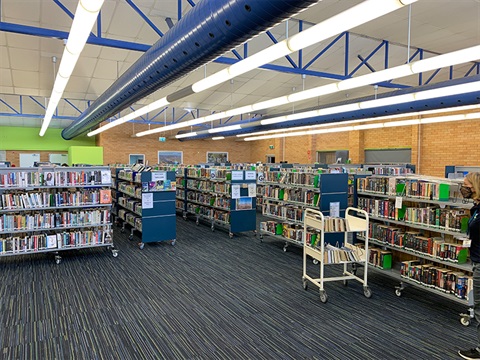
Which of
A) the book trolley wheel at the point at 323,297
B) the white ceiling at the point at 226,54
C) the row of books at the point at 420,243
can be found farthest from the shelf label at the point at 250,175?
the book trolley wheel at the point at 323,297

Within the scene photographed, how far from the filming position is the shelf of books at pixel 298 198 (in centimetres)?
711

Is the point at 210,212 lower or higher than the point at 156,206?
lower

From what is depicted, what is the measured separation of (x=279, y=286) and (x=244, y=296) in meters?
0.71

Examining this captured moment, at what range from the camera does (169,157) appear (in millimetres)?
23266

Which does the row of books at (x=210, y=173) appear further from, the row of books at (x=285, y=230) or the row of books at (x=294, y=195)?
the row of books at (x=285, y=230)

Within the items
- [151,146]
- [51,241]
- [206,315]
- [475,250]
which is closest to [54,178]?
[51,241]

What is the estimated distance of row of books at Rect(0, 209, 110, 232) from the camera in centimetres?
651

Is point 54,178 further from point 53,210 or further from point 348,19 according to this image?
point 348,19

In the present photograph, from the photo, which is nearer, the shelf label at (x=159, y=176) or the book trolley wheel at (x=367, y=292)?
the book trolley wheel at (x=367, y=292)

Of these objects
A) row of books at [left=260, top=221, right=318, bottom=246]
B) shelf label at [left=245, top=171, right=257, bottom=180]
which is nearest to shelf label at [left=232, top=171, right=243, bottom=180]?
shelf label at [left=245, top=171, right=257, bottom=180]

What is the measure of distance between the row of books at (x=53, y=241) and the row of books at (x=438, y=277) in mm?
5673

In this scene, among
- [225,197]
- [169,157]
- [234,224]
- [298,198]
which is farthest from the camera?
[169,157]

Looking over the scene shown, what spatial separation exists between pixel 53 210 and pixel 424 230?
6901 millimetres

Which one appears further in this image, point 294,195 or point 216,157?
point 216,157
